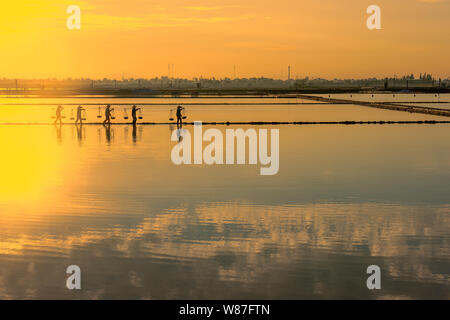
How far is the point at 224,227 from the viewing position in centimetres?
1741

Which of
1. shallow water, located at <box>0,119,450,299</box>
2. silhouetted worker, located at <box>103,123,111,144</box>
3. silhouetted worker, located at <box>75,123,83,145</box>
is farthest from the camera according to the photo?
silhouetted worker, located at <box>75,123,83,145</box>

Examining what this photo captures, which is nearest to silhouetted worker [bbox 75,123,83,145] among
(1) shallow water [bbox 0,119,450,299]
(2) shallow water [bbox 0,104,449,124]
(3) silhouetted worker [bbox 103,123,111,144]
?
(3) silhouetted worker [bbox 103,123,111,144]

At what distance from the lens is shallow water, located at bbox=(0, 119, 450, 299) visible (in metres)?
12.7

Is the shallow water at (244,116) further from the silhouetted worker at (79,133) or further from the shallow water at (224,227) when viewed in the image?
the shallow water at (224,227)

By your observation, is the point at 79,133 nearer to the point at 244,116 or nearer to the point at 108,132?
the point at 108,132

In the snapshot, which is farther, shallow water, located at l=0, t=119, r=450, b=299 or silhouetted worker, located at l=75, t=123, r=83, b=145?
silhouetted worker, located at l=75, t=123, r=83, b=145

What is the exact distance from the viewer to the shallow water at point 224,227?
12.7 m

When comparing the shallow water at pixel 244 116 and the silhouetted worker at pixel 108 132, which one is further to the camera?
the shallow water at pixel 244 116

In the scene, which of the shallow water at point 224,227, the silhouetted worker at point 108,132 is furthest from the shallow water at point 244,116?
the shallow water at point 224,227

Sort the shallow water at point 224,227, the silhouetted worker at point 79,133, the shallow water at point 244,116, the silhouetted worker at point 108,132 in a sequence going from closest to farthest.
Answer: the shallow water at point 224,227
the silhouetted worker at point 108,132
the silhouetted worker at point 79,133
the shallow water at point 244,116

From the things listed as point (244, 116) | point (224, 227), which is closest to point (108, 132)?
point (244, 116)

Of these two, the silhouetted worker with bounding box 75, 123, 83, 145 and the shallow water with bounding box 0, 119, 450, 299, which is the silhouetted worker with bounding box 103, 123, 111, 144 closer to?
the silhouetted worker with bounding box 75, 123, 83, 145

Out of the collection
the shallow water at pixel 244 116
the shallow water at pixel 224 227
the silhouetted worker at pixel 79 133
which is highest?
the shallow water at pixel 244 116
